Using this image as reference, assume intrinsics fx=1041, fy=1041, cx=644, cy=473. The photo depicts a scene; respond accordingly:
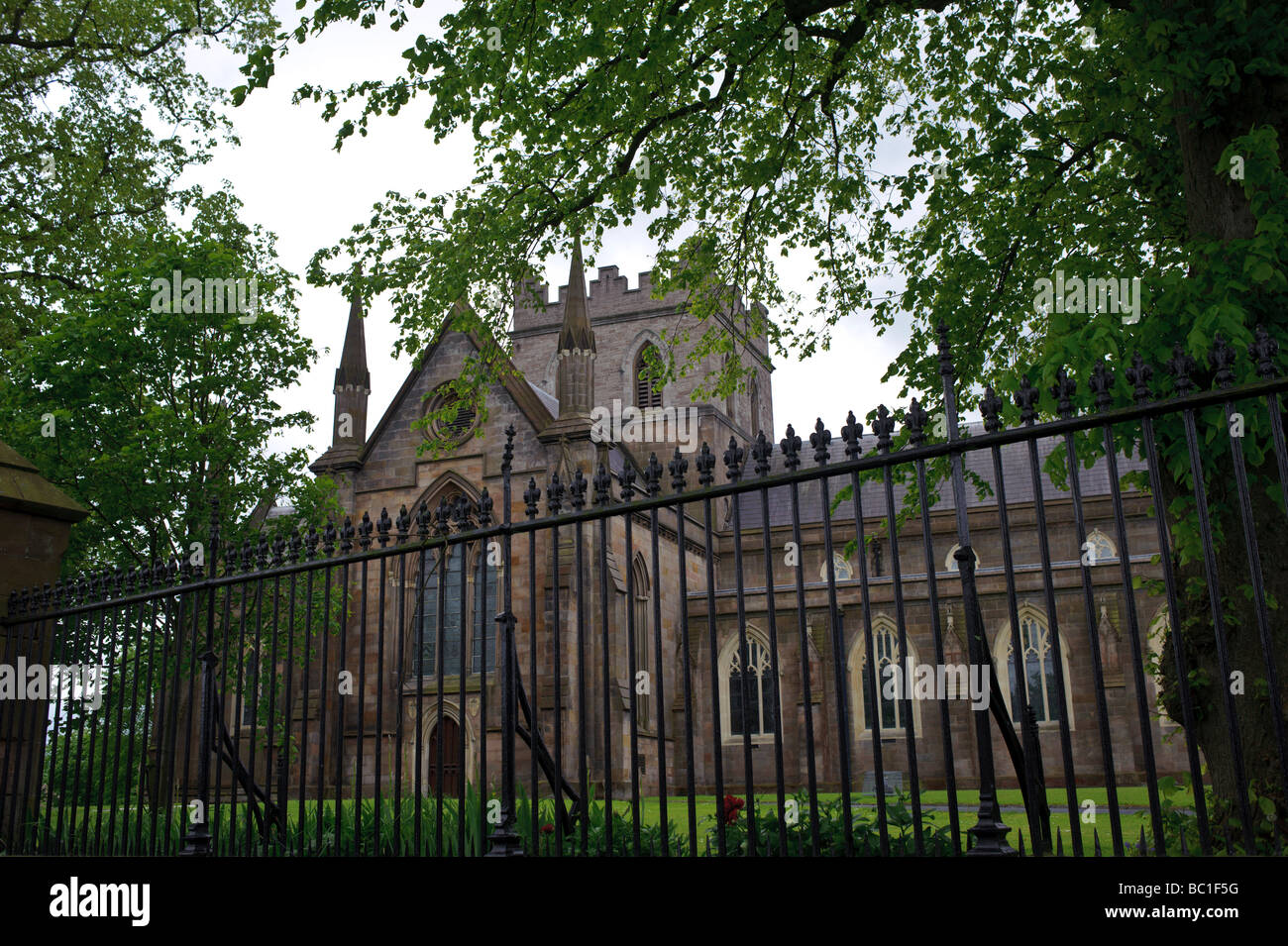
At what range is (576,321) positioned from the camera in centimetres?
2347

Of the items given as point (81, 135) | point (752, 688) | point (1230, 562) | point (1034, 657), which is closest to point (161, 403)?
point (81, 135)

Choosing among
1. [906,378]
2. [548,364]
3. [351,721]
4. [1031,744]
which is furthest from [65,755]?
[548,364]

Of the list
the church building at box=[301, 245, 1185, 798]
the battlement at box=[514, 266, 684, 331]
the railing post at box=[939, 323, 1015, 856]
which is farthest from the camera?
the battlement at box=[514, 266, 684, 331]

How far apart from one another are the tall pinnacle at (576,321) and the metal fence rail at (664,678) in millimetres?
3730

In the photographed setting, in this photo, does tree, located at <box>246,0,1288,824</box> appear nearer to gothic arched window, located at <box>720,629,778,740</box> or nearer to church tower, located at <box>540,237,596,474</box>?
church tower, located at <box>540,237,596,474</box>

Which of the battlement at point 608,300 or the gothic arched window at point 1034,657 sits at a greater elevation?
the battlement at point 608,300

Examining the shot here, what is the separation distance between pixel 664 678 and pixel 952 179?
6080 millimetres

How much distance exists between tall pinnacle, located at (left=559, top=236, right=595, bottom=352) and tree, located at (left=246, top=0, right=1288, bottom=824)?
945 centimetres

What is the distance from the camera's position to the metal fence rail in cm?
395

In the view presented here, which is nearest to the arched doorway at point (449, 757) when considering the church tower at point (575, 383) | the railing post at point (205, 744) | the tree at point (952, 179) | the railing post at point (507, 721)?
the church tower at point (575, 383)

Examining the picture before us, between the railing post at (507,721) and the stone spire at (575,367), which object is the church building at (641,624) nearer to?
the stone spire at (575,367)

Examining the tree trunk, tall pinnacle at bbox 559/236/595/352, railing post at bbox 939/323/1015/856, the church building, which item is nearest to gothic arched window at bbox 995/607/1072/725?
the church building

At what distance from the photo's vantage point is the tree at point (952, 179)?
6238 mm

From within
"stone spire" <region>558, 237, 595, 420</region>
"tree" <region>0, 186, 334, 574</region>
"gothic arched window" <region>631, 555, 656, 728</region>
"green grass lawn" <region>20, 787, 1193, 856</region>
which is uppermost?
"stone spire" <region>558, 237, 595, 420</region>
